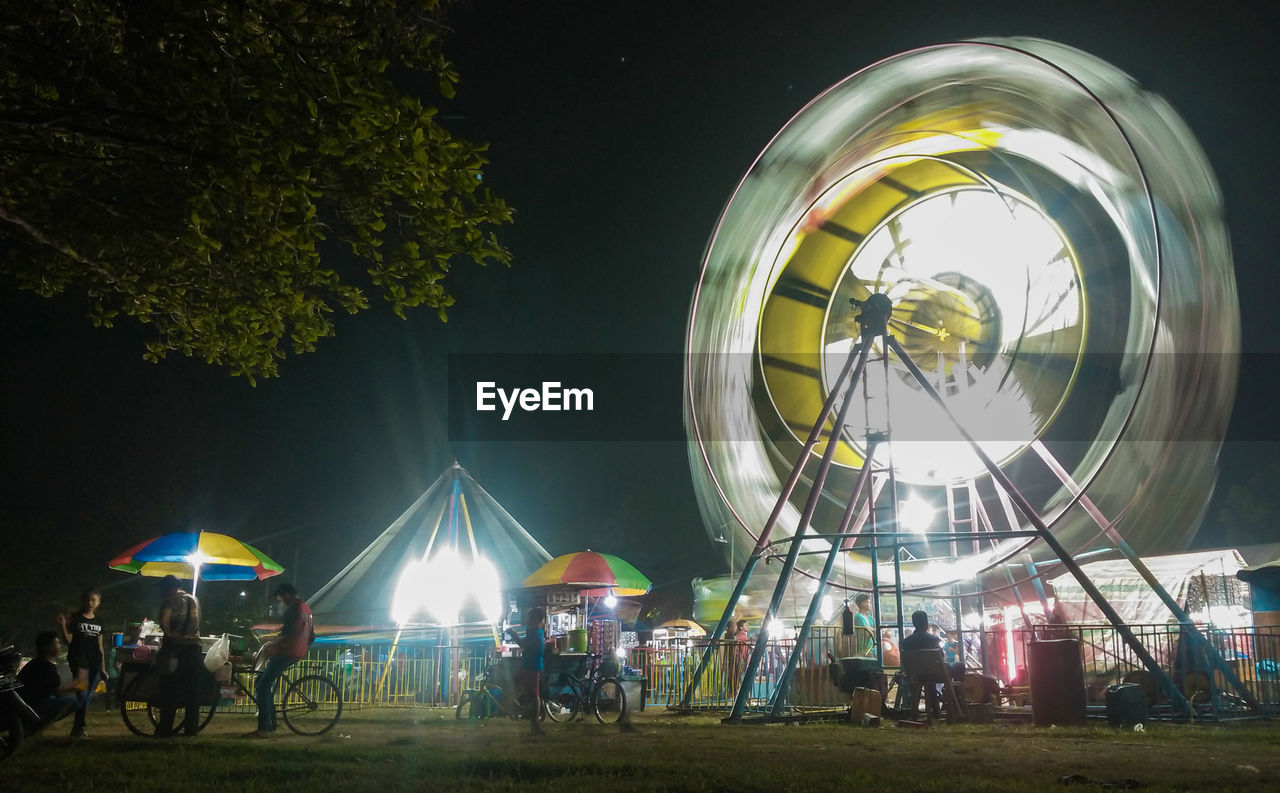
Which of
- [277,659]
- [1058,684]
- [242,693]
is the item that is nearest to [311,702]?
[277,659]

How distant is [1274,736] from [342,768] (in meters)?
8.34

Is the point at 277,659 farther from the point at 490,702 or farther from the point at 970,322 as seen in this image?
the point at 970,322

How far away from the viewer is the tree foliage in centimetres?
808

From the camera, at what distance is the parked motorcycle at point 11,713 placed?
7.46 metres

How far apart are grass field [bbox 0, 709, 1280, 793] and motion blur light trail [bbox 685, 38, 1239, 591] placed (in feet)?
14.9

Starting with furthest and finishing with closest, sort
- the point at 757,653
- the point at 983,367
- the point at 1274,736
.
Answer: the point at 983,367, the point at 757,653, the point at 1274,736

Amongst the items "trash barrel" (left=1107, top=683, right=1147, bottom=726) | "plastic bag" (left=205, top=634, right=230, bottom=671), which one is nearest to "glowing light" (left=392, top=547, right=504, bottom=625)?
"plastic bag" (left=205, top=634, right=230, bottom=671)

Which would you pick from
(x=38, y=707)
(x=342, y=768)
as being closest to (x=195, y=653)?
(x=38, y=707)

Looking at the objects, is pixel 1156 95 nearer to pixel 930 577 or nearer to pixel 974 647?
pixel 930 577

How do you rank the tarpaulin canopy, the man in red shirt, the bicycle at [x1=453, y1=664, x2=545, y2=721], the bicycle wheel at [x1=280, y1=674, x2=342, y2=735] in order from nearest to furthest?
the man in red shirt, the bicycle wheel at [x1=280, y1=674, x2=342, y2=735], the bicycle at [x1=453, y1=664, x2=545, y2=721], the tarpaulin canopy

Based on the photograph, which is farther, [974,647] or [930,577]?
[974,647]

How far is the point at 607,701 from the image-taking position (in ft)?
40.1

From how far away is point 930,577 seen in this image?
53.9 feet

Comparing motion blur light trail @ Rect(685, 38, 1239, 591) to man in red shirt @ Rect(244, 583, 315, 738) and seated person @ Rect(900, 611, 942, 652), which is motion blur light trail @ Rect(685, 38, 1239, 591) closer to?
seated person @ Rect(900, 611, 942, 652)
